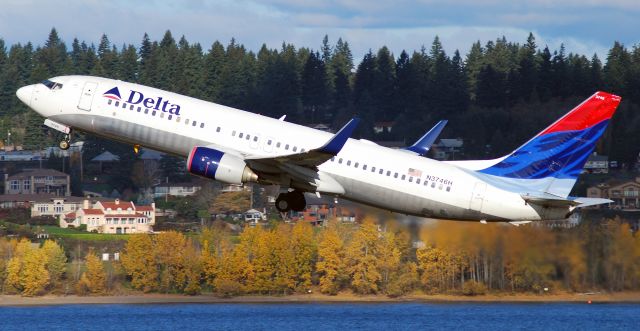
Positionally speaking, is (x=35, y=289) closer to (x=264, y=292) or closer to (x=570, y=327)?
(x=264, y=292)

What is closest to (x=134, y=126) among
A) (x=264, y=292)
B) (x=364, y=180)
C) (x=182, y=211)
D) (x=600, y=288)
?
(x=364, y=180)

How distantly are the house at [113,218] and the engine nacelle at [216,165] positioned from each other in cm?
11392

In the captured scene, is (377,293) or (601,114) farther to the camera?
(377,293)

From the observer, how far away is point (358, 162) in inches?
2633

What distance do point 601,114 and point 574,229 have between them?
15.6m

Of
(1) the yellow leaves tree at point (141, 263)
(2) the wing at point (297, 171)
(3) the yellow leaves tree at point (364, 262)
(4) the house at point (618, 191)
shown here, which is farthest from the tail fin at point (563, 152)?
(4) the house at point (618, 191)

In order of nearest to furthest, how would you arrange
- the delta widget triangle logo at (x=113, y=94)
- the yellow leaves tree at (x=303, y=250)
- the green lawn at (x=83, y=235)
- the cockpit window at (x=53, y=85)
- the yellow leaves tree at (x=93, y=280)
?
the delta widget triangle logo at (x=113, y=94) < the cockpit window at (x=53, y=85) < the yellow leaves tree at (x=303, y=250) < the yellow leaves tree at (x=93, y=280) < the green lawn at (x=83, y=235)

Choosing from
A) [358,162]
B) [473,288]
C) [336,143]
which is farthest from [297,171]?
[473,288]

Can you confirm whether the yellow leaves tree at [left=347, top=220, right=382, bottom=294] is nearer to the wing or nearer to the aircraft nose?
the aircraft nose

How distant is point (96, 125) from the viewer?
70125 millimetres

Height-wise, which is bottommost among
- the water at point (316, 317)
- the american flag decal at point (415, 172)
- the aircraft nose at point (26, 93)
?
the water at point (316, 317)

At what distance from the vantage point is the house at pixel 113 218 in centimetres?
18275

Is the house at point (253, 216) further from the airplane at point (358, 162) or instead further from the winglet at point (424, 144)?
the airplane at point (358, 162)

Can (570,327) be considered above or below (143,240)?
below
